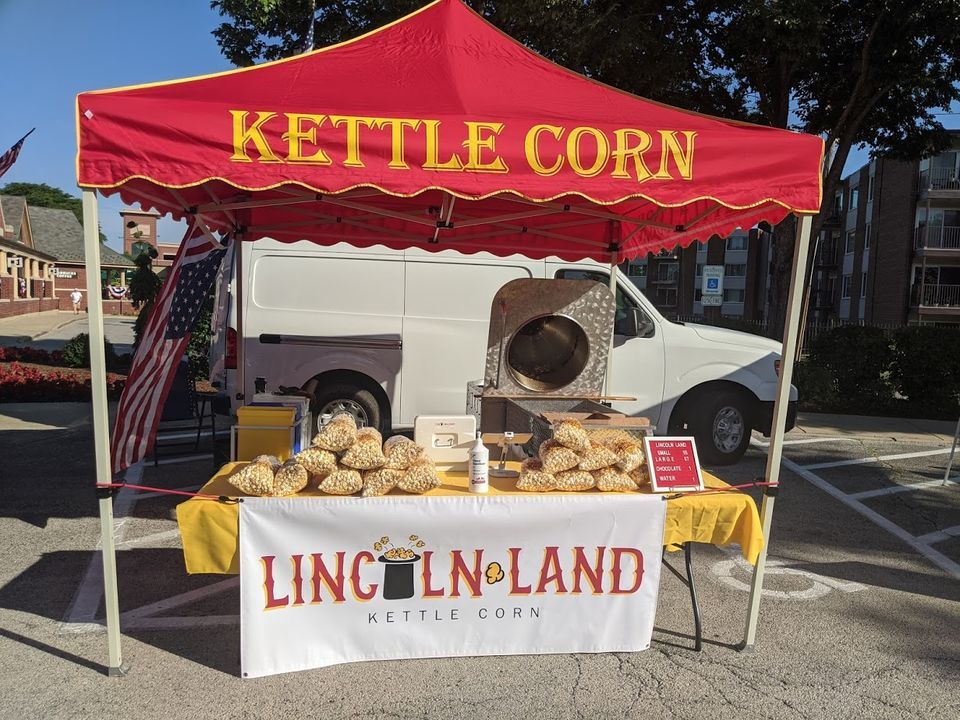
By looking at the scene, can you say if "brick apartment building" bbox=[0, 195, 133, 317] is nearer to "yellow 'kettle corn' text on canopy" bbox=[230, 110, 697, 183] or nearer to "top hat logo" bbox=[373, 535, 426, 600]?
"yellow 'kettle corn' text on canopy" bbox=[230, 110, 697, 183]

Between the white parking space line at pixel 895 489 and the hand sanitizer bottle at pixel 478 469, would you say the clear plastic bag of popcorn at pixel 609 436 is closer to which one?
the hand sanitizer bottle at pixel 478 469

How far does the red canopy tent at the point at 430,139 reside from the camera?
10.6ft

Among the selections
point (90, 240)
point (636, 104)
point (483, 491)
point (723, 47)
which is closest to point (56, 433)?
point (90, 240)

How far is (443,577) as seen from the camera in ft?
11.2

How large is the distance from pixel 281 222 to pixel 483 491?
3.68 meters

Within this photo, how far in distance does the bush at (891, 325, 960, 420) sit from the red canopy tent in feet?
37.4

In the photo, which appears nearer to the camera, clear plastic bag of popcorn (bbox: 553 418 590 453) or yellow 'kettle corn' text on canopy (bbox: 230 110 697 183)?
yellow 'kettle corn' text on canopy (bbox: 230 110 697 183)

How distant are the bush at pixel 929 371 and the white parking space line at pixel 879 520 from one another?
6335 mm

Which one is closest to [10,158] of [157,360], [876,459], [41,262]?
[157,360]

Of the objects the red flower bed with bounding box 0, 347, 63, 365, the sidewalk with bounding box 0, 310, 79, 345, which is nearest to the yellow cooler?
the red flower bed with bounding box 0, 347, 63, 365

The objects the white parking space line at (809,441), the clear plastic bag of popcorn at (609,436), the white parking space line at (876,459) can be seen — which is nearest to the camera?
the clear plastic bag of popcorn at (609,436)

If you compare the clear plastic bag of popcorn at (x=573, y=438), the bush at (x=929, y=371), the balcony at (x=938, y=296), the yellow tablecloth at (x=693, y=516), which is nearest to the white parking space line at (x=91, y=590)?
the yellow tablecloth at (x=693, y=516)

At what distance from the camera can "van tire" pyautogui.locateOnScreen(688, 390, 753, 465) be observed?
7934 millimetres

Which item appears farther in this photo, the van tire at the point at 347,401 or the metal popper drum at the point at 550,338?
the van tire at the point at 347,401
